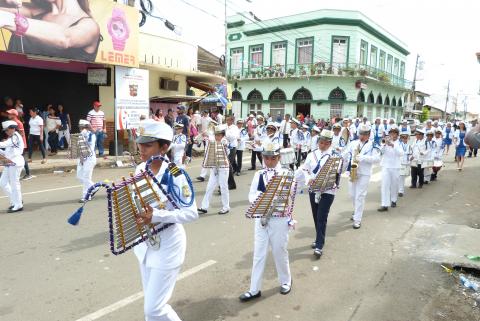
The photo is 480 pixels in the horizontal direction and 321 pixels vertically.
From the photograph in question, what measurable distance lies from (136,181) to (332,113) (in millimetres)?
34280

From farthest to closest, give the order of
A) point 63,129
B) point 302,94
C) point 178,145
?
point 302,94
point 63,129
point 178,145

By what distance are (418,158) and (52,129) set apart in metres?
13.1

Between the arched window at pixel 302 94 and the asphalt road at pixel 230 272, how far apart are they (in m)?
29.0

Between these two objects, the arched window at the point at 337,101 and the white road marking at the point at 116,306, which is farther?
the arched window at the point at 337,101

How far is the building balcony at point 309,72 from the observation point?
34.2m

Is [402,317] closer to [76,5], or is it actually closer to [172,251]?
[172,251]

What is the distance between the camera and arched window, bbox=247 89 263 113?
1551 inches

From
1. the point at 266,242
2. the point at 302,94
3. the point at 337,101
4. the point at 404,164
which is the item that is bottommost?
the point at 266,242

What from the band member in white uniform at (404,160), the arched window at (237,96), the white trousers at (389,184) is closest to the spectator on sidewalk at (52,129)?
the white trousers at (389,184)

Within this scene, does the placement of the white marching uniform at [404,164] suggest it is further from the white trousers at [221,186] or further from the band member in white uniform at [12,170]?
the band member in white uniform at [12,170]

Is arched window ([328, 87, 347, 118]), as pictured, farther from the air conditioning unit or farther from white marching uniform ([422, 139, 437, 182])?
white marching uniform ([422, 139, 437, 182])

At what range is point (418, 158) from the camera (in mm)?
11375

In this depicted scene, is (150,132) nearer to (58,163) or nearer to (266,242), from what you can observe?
(266,242)

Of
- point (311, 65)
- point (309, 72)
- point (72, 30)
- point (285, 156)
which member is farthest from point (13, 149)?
point (311, 65)
